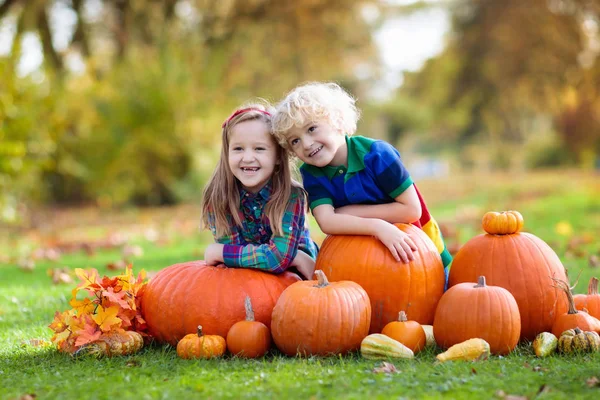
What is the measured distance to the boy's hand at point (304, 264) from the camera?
3.93m

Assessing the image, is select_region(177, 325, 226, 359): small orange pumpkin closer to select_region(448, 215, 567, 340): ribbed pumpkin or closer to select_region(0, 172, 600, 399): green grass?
select_region(0, 172, 600, 399): green grass

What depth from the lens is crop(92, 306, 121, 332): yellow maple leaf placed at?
3.35 meters

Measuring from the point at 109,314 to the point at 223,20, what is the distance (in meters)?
17.0

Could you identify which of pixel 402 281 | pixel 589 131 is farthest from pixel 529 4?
pixel 402 281

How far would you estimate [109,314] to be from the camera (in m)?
3.38

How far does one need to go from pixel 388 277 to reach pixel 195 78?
12.8m

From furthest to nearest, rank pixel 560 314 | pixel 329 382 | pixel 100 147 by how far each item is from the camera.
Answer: pixel 100 147, pixel 560 314, pixel 329 382

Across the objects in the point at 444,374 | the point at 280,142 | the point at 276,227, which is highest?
the point at 280,142

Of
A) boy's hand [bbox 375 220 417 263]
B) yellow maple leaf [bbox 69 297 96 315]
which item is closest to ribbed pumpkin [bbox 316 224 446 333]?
boy's hand [bbox 375 220 417 263]

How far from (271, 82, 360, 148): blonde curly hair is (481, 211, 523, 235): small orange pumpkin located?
99 cm

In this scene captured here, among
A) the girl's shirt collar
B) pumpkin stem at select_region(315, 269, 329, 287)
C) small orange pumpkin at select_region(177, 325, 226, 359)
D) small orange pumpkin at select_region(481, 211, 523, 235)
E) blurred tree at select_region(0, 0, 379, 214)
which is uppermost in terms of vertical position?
blurred tree at select_region(0, 0, 379, 214)

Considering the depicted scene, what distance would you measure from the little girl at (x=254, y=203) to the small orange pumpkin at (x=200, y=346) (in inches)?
21.9

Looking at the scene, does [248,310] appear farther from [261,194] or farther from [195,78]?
[195,78]

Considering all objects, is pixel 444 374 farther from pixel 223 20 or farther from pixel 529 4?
pixel 529 4
